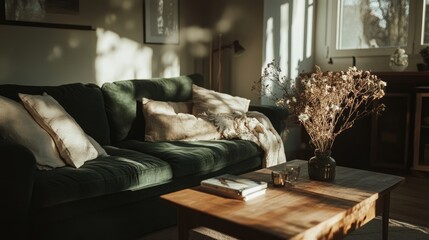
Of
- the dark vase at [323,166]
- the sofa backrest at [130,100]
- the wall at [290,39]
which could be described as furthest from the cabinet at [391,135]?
the dark vase at [323,166]

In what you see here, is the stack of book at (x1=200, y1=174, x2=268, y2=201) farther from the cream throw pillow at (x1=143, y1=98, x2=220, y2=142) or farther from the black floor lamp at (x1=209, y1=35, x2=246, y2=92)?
the black floor lamp at (x1=209, y1=35, x2=246, y2=92)

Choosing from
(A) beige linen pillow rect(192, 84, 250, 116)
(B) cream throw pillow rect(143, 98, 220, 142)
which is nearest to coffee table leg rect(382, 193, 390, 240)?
(B) cream throw pillow rect(143, 98, 220, 142)

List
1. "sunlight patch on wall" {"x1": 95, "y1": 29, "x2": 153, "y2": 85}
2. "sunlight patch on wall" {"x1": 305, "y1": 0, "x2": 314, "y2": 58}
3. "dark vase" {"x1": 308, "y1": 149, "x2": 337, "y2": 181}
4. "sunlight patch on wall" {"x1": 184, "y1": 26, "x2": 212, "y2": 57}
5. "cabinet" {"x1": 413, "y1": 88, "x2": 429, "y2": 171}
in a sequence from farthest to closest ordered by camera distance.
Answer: "sunlight patch on wall" {"x1": 305, "y1": 0, "x2": 314, "y2": 58}, "sunlight patch on wall" {"x1": 184, "y1": 26, "x2": 212, "y2": 57}, "cabinet" {"x1": 413, "y1": 88, "x2": 429, "y2": 171}, "sunlight patch on wall" {"x1": 95, "y1": 29, "x2": 153, "y2": 85}, "dark vase" {"x1": 308, "y1": 149, "x2": 337, "y2": 181}

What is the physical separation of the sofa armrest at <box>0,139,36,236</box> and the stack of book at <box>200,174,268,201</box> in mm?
789

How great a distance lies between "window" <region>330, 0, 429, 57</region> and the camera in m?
Answer: 4.06

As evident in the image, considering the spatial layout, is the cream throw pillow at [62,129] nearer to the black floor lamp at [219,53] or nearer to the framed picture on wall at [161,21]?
the framed picture on wall at [161,21]

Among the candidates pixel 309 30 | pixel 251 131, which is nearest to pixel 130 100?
pixel 251 131

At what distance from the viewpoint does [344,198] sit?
1.90 m

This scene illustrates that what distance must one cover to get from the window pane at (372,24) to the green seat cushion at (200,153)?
2.01m

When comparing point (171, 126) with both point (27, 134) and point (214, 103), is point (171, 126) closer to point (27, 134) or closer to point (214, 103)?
point (214, 103)

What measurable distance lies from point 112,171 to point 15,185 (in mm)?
517

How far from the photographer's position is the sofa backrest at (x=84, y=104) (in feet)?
9.20

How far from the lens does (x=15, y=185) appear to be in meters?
1.90

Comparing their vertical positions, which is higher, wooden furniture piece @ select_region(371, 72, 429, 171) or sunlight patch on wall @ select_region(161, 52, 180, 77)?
sunlight patch on wall @ select_region(161, 52, 180, 77)
